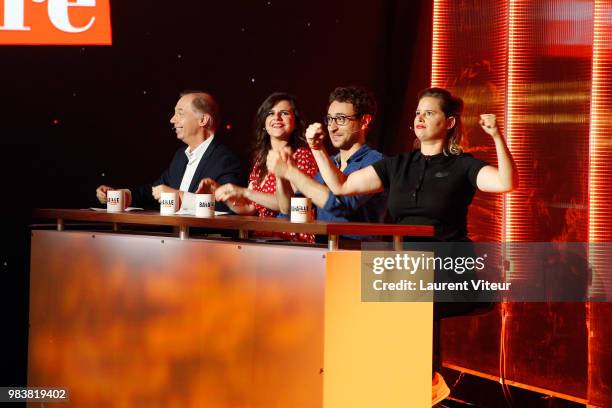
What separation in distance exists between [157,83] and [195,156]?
0.61m

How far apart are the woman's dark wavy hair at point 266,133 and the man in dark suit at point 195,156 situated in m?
0.12

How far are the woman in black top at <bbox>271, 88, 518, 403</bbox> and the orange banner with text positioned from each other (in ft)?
5.19

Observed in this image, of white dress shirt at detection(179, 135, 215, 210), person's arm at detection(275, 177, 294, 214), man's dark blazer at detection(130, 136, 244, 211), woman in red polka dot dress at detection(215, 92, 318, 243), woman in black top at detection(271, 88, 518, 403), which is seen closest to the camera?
woman in black top at detection(271, 88, 518, 403)

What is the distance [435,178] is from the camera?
3.36 m

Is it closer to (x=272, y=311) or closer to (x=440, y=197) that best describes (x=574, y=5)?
(x=440, y=197)

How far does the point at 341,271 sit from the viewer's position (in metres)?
2.82

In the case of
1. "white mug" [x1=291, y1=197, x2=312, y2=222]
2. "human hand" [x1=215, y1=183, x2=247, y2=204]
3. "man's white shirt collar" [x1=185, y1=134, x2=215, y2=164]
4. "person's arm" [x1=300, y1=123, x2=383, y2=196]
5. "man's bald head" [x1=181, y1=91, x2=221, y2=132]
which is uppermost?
"man's bald head" [x1=181, y1=91, x2=221, y2=132]

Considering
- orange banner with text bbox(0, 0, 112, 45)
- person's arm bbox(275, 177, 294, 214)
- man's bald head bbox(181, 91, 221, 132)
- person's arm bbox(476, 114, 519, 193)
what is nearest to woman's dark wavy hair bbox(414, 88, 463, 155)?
person's arm bbox(476, 114, 519, 193)

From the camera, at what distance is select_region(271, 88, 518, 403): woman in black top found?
10.7 ft

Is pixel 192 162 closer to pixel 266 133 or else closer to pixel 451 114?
pixel 266 133

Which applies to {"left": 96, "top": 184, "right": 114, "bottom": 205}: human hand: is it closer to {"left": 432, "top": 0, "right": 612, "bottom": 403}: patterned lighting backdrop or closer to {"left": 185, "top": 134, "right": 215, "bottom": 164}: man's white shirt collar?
{"left": 185, "top": 134, "right": 215, "bottom": 164}: man's white shirt collar

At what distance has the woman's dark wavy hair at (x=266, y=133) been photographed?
13.3 ft

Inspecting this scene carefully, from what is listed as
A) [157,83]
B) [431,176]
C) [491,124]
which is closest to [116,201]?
[157,83]

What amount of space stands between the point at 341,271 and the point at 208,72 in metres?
2.34
